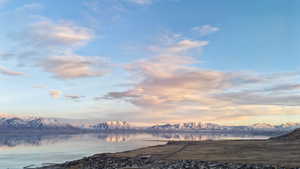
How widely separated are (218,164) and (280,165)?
8826 millimetres

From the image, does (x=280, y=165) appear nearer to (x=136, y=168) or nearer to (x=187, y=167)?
(x=187, y=167)

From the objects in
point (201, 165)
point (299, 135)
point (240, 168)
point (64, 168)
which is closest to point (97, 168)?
point (64, 168)

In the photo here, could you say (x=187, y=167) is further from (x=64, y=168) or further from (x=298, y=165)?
(x=64, y=168)

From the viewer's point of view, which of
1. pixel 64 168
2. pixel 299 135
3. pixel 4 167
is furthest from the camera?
pixel 299 135

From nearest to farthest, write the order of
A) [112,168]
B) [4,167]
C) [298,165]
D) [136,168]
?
[298,165], [136,168], [112,168], [4,167]

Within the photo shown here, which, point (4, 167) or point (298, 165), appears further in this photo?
point (4, 167)

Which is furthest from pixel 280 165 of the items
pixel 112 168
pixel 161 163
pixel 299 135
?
pixel 299 135

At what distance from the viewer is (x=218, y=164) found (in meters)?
48.8

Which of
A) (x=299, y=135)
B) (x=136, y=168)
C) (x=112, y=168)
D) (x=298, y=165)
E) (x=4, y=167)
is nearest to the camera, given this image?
(x=298, y=165)

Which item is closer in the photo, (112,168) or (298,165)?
(298,165)

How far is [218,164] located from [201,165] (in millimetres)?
2559

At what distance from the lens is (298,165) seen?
142 feet

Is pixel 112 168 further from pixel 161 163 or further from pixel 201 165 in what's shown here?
pixel 201 165

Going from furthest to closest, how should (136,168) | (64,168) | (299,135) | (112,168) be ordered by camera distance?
1. (299,135)
2. (64,168)
3. (112,168)
4. (136,168)
